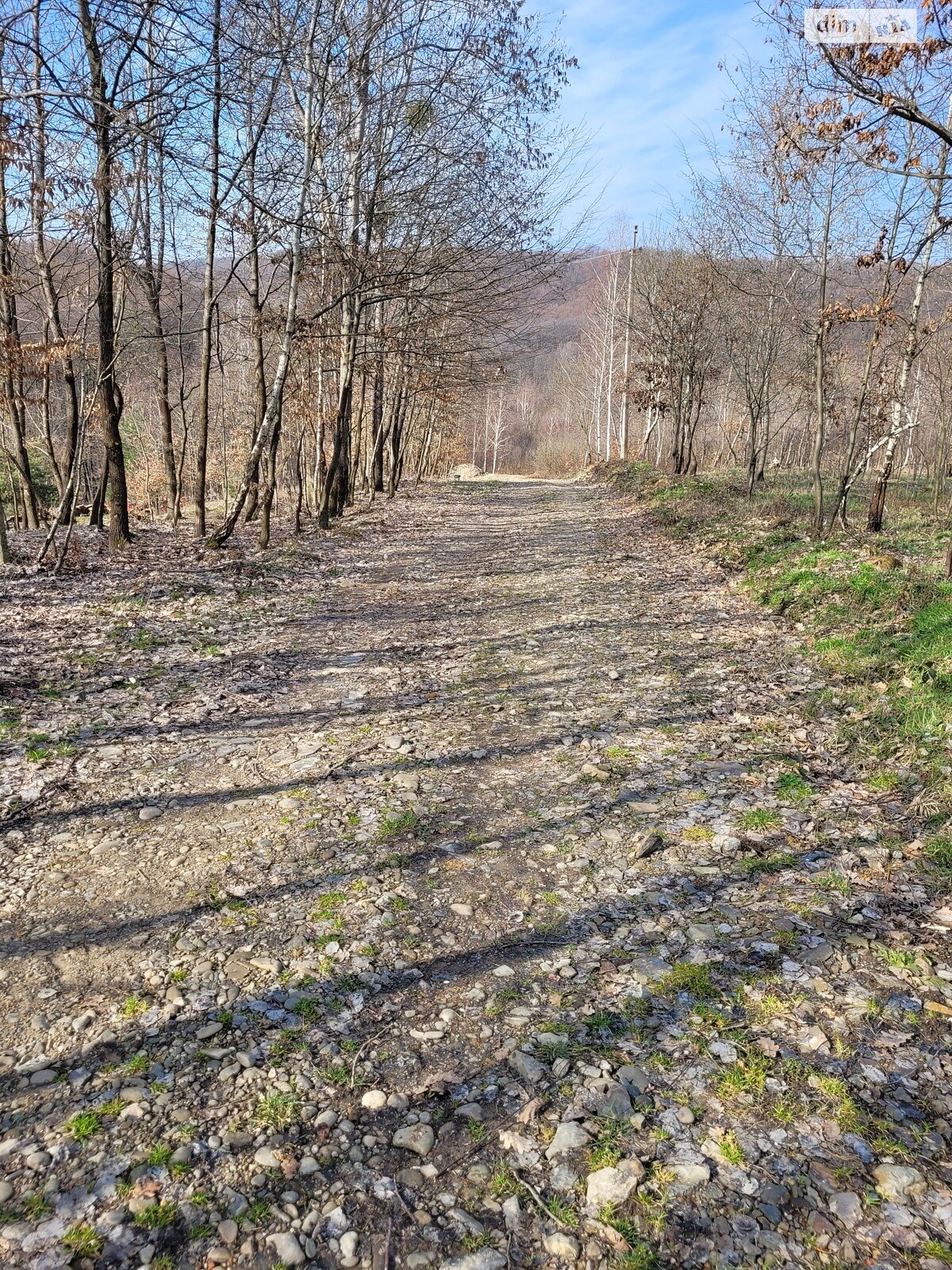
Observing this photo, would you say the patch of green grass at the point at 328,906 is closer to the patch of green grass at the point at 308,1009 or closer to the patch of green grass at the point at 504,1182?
the patch of green grass at the point at 308,1009

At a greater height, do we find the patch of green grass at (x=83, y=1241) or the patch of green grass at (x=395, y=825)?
the patch of green grass at (x=395, y=825)

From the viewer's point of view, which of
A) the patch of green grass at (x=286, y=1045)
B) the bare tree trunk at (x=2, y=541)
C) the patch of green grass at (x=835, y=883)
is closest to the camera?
the patch of green grass at (x=286, y=1045)

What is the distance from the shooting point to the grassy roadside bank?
535 centimetres

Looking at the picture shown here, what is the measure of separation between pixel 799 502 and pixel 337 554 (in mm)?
11525

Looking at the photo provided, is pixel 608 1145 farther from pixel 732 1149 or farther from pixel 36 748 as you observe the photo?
pixel 36 748

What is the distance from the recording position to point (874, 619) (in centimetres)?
800

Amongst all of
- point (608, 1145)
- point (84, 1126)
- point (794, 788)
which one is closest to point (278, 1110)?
point (84, 1126)

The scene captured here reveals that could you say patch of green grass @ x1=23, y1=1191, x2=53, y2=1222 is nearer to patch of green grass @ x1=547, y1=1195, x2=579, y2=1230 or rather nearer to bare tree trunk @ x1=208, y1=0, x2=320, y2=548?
patch of green grass @ x1=547, y1=1195, x2=579, y2=1230

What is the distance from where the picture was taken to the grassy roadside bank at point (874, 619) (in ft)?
17.5

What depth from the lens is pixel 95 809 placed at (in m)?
4.83

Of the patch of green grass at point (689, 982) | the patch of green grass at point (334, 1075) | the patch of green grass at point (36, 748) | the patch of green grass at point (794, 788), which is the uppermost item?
the patch of green grass at point (36, 748)

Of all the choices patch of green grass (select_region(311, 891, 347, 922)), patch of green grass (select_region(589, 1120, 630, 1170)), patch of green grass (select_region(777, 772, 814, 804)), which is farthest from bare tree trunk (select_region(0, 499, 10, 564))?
patch of green grass (select_region(589, 1120, 630, 1170))

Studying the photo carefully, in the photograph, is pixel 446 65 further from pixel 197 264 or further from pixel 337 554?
pixel 337 554

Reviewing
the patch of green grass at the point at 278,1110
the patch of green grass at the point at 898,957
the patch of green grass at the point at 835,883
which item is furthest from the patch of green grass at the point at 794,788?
the patch of green grass at the point at 278,1110
